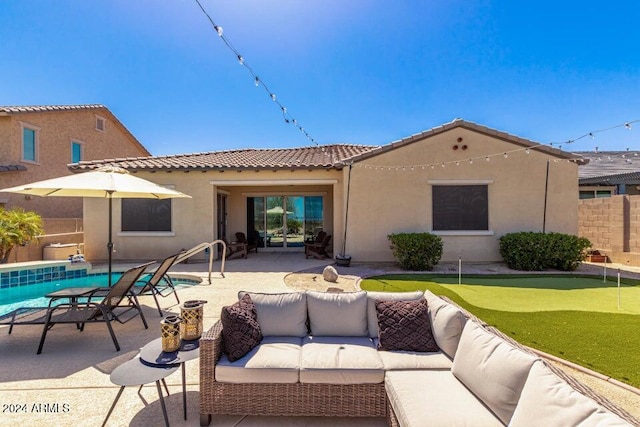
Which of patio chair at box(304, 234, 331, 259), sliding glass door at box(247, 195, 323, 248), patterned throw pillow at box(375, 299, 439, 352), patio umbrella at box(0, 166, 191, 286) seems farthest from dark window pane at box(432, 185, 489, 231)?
patio umbrella at box(0, 166, 191, 286)

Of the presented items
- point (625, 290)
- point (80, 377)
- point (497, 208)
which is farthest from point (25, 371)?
point (497, 208)

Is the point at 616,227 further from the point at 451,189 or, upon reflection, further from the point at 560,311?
the point at 560,311

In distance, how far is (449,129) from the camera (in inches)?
448

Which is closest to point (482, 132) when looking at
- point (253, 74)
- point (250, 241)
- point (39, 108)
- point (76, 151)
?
point (253, 74)

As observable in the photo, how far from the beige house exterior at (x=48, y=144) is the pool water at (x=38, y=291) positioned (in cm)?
1000

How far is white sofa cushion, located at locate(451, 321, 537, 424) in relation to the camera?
88.8 inches

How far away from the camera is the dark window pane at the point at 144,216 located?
40.9 feet

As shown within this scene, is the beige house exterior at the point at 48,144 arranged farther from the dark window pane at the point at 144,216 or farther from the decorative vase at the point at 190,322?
the decorative vase at the point at 190,322

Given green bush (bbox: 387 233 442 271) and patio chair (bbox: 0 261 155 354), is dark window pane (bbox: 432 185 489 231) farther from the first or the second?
patio chair (bbox: 0 261 155 354)

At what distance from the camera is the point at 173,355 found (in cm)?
302

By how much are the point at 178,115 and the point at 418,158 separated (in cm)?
1084

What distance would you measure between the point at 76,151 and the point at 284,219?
14.2m

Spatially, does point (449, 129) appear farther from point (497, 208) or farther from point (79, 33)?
point (79, 33)

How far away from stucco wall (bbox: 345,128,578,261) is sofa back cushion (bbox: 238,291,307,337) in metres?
7.78
